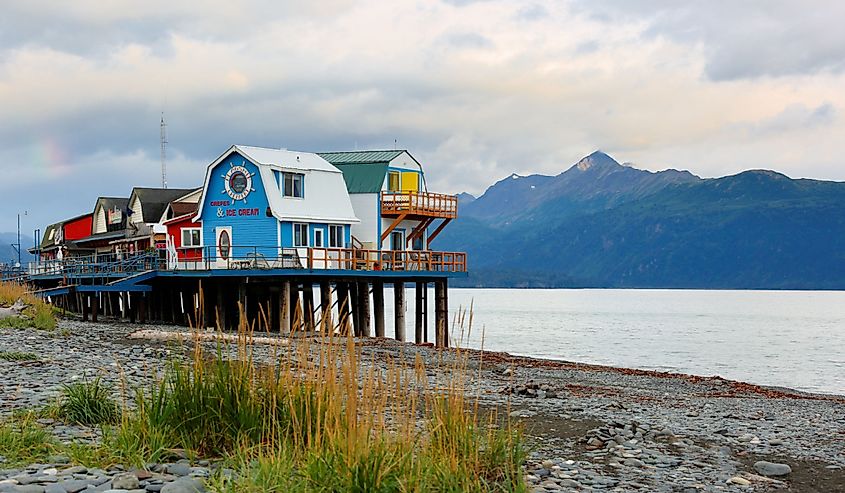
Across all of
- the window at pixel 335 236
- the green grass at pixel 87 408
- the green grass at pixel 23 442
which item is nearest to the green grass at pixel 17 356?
the green grass at pixel 87 408

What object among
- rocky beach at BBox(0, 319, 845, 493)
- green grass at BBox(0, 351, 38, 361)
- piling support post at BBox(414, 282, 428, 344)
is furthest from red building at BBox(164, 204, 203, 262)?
green grass at BBox(0, 351, 38, 361)

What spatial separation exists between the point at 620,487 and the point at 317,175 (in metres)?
31.9

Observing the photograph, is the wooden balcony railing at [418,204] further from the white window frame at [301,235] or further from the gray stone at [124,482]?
the gray stone at [124,482]

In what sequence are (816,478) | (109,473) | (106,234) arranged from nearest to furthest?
(109,473) < (816,478) < (106,234)

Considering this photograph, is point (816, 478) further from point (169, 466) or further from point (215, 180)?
point (215, 180)

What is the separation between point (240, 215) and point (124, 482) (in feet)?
106

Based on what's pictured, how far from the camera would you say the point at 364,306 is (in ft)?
133

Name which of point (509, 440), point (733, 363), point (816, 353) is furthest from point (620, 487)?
point (816, 353)

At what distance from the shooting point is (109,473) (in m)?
7.55

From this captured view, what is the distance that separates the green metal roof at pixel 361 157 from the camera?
142 ft

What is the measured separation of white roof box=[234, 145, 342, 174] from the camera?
1519 inches

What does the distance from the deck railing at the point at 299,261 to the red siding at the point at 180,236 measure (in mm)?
619

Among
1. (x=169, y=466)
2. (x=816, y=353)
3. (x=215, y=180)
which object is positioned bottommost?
(x=816, y=353)

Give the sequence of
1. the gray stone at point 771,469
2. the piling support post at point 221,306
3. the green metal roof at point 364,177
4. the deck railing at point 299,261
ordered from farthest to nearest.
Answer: the green metal roof at point 364,177, the deck railing at point 299,261, the piling support post at point 221,306, the gray stone at point 771,469
